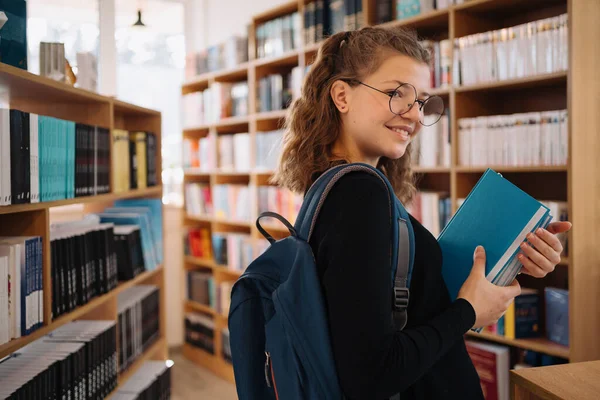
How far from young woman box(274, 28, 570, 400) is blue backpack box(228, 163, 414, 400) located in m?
0.02

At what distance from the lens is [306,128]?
118 centimetres

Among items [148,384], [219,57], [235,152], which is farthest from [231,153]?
[148,384]

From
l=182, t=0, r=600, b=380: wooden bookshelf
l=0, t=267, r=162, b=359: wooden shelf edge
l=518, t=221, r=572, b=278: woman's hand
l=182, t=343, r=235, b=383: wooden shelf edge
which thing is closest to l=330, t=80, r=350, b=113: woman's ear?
l=518, t=221, r=572, b=278: woman's hand

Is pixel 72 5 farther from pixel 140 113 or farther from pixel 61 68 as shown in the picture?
pixel 61 68

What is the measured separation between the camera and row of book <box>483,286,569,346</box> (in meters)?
2.19

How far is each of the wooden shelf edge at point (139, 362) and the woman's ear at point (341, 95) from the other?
164cm

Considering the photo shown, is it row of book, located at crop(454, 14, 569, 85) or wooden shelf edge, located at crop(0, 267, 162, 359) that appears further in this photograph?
row of book, located at crop(454, 14, 569, 85)

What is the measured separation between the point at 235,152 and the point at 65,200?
2.20 meters

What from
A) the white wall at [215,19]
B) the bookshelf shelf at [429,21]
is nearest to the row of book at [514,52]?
the bookshelf shelf at [429,21]

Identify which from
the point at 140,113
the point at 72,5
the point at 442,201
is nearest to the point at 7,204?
the point at 140,113

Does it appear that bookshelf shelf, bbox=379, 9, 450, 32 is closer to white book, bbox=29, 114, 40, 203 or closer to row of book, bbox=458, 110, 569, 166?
row of book, bbox=458, 110, 569, 166

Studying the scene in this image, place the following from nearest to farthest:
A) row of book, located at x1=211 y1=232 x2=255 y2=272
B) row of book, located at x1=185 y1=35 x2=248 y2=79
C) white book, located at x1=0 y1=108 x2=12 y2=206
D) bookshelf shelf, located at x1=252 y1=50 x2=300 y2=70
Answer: white book, located at x1=0 y1=108 x2=12 y2=206 → bookshelf shelf, located at x1=252 y1=50 x2=300 y2=70 → row of book, located at x1=211 y1=232 x2=255 y2=272 → row of book, located at x1=185 y1=35 x2=248 y2=79

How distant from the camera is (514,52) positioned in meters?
2.29

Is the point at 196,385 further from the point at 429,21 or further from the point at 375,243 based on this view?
the point at 375,243
